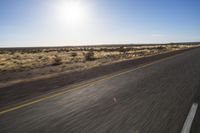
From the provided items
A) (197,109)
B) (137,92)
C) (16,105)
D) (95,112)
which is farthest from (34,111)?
(197,109)

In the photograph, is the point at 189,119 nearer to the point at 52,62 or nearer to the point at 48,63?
the point at 48,63

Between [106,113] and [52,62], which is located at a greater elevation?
[106,113]

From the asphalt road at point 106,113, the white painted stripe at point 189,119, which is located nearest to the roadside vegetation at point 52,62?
the asphalt road at point 106,113

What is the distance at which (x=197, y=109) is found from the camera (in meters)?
5.97

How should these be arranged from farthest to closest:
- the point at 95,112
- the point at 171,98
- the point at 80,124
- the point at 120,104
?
the point at 171,98, the point at 120,104, the point at 95,112, the point at 80,124

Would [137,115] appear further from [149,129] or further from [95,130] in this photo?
[95,130]

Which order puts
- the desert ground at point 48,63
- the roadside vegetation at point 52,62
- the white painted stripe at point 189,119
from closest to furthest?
the white painted stripe at point 189,119 < the desert ground at point 48,63 < the roadside vegetation at point 52,62

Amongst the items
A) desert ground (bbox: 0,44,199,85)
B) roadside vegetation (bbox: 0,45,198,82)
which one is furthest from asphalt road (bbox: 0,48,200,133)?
roadside vegetation (bbox: 0,45,198,82)

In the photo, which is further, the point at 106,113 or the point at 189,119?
the point at 106,113

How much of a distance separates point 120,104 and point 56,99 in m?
2.32

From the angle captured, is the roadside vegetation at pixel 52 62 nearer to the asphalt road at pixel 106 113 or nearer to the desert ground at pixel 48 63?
the desert ground at pixel 48 63

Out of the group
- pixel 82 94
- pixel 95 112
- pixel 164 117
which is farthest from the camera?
pixel 82 94

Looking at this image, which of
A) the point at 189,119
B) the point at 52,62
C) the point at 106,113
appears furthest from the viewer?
the point at 52,62

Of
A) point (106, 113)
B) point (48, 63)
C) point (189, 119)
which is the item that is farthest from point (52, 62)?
point (189, 119)
